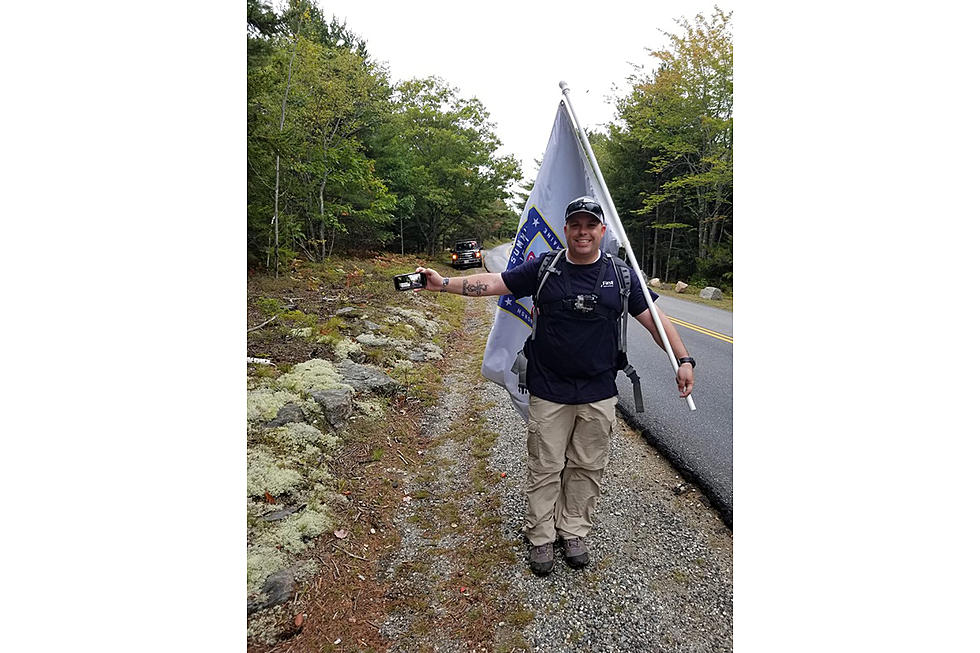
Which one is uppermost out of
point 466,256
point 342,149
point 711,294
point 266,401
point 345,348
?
point 342,149

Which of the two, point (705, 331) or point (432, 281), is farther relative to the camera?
point (705, 331)

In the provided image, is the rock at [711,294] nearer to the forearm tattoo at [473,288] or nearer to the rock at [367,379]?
the rock at [367,379]

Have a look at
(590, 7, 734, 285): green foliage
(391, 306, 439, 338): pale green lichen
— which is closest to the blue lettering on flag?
(391, 306, 439, 338): pale green lichen

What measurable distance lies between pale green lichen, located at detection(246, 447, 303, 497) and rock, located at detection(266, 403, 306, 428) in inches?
17.4

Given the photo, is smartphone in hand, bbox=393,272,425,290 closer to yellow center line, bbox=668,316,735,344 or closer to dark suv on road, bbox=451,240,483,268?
yellow center line, bbox=668,316,735,344

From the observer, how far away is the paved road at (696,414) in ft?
13.3

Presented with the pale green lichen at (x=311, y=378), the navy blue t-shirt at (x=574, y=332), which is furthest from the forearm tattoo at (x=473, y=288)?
the pale green lichen at (x=311, y=378)

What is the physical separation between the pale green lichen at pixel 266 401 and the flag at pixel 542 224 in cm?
212

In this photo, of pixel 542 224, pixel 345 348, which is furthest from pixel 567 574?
pixel 345 348

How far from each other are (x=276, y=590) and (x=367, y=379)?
126 inches

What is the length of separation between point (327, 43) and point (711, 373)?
74.2ft

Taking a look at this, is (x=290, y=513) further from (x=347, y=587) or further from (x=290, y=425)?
(x=290, y=425)

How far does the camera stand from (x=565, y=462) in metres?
3.10

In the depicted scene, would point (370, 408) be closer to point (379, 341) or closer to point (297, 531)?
point (297, 531)
